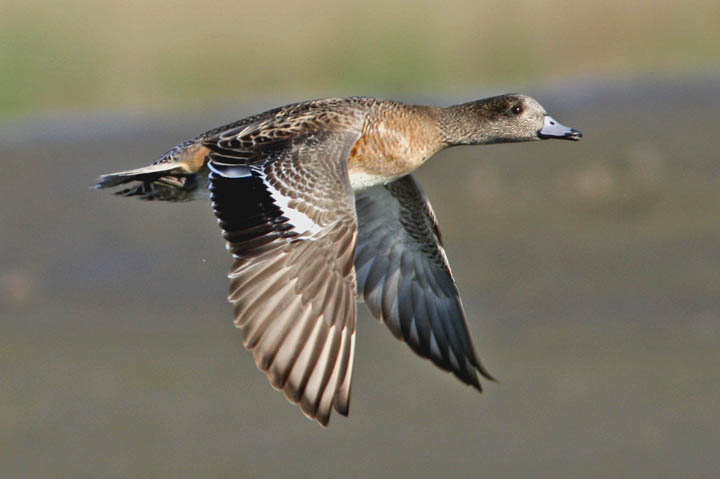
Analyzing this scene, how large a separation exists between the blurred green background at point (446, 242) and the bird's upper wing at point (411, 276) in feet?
2.37

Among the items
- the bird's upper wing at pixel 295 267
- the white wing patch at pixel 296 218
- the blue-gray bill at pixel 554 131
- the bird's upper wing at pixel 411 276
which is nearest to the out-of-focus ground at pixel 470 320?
the bird's upper wing at pixel 411 276

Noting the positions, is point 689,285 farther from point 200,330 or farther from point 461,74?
point 461,74

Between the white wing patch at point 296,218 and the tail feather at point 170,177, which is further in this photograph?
the tail feather at point 170,177

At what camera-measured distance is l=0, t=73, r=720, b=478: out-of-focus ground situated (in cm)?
878

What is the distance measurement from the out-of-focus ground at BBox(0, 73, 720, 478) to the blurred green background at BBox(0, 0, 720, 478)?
2 cm

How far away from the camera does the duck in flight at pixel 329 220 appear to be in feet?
21.4

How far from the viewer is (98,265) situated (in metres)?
12.5

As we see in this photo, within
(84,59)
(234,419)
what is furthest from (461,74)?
(234,419)

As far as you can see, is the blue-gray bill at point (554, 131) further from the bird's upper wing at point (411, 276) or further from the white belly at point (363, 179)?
the white belly at point (363, 179)

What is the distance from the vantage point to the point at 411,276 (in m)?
8.49

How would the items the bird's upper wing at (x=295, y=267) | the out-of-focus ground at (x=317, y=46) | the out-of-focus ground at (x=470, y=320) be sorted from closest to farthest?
the bird's upper wing at (x=295, y=267) < the out-of-focus ground at (x=470, y=320) < the out-of-focus ground at (x=317, y=46)

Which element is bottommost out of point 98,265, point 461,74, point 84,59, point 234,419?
point 234,419

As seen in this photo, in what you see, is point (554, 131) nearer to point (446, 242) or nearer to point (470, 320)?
point (470, 320)

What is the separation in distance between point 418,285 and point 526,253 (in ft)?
12.6
